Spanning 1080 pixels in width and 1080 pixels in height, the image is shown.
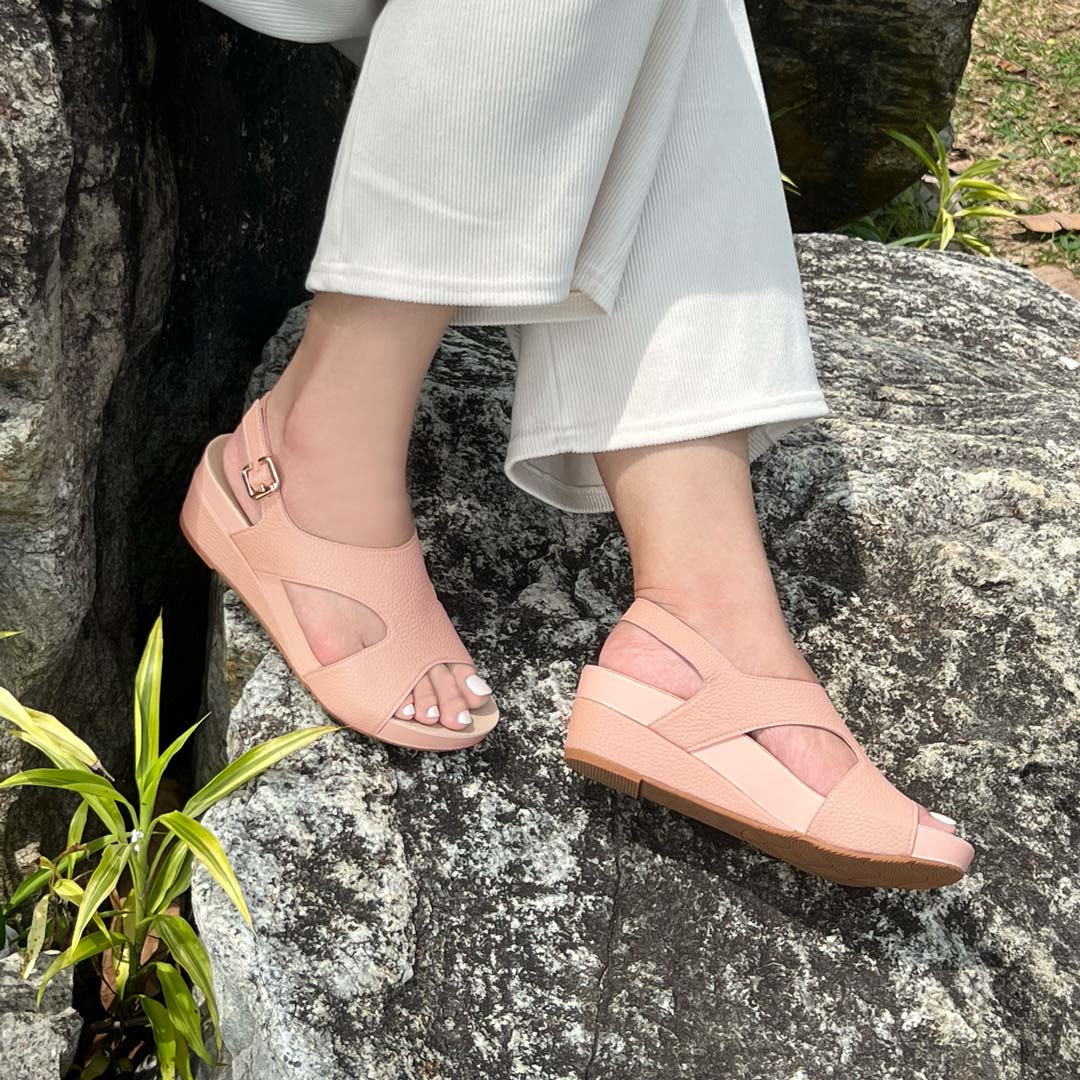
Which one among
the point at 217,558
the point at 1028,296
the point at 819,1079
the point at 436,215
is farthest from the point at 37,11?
the point at 1028,296

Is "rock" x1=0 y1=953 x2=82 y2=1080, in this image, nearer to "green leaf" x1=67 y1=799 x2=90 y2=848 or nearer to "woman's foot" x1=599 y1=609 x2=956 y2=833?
"green leaf" x1=67 y1=799 x2=90 y2=848

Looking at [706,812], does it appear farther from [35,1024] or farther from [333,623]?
[35,1024]

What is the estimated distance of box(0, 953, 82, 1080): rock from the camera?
51.4 inches

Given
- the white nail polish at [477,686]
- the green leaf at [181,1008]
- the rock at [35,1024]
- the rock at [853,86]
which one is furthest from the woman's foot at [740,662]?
the rock at [853,86]

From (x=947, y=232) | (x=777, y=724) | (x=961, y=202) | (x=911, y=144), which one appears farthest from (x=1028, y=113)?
(x=777, y=724)

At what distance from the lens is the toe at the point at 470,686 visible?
1.29 meters

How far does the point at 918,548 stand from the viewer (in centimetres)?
156

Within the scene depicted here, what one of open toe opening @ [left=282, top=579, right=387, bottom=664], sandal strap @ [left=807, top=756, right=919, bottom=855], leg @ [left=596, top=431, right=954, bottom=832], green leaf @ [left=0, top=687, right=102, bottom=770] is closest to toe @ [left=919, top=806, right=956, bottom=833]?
sandal strap @ [left=807, top=756, right=919, bottom=855]

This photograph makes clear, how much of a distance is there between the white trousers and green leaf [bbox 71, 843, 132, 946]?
668 millimetres

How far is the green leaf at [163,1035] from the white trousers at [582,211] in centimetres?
82

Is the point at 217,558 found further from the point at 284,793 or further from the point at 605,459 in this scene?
the point at 605,459

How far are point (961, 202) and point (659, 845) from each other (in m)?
3.30

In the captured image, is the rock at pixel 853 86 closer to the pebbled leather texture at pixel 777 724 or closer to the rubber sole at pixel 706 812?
the pebbled leather texture at pixel 777 724

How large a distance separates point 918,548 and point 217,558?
37.3 inches
